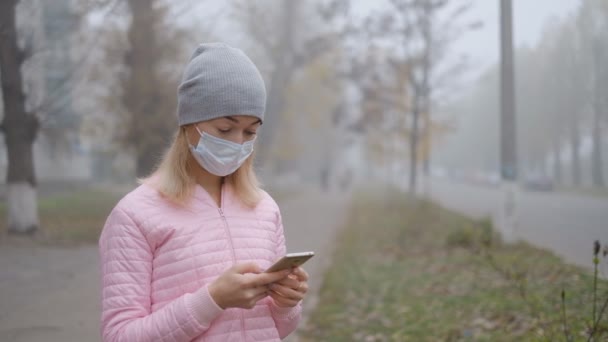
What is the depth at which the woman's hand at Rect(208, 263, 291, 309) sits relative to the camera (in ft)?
5.69

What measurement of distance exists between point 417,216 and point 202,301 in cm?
1332

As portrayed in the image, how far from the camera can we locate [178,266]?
1883mm

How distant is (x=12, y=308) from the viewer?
327 centimetres

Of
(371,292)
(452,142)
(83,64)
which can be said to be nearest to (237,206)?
(371,292)

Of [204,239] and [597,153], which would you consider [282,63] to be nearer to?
[597,153]

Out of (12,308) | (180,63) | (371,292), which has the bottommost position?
(371,292)

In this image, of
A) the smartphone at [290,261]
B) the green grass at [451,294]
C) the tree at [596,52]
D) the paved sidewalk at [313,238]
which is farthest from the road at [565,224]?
the smartphone at [290,261]

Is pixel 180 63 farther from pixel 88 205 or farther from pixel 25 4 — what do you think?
pixel 25 4

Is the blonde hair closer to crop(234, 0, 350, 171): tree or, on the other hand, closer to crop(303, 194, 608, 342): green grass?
crop(303, 194, 608, 342): green grass

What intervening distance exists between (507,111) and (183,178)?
9.45m

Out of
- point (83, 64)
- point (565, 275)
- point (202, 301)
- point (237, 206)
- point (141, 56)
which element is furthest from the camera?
point (141, 56)

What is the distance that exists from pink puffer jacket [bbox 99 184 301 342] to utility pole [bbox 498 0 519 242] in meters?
9.06

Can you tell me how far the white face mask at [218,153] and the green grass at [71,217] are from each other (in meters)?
4.59

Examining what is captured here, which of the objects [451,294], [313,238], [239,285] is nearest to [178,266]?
[239,285]
